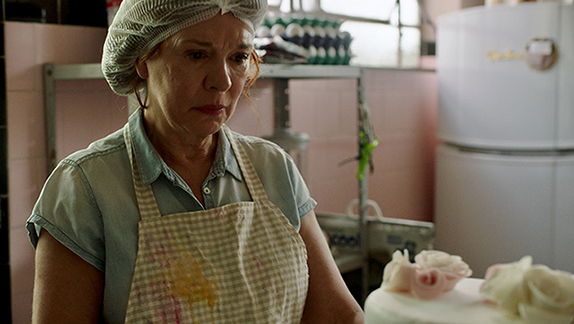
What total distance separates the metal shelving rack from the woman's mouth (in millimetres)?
582

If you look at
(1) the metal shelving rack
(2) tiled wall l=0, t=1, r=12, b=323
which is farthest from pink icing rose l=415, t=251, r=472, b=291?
(2) tiled wall l=0, t=1, r=12, b=323

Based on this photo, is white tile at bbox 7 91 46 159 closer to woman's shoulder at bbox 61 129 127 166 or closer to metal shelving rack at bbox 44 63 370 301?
metal shelving rack at bbox 44 63 370 301

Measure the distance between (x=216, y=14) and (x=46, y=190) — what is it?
0.44 meters

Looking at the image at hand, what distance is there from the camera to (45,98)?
1.80 m

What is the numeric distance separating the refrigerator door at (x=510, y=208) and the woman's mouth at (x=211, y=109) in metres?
2.01

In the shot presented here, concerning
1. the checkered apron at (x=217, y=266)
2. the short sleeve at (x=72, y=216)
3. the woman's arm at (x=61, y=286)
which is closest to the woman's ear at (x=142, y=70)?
the checkered apron at (x=217, y=266)

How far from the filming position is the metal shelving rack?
A: 67.9 inches

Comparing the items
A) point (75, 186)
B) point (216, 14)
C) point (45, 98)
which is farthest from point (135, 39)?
point (45, 98)

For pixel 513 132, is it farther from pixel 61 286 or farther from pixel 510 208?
pixel 61 286

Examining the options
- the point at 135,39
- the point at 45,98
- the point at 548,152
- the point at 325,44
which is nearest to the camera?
the point at 135,39

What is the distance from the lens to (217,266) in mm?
1099

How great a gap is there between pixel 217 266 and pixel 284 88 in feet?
4.84

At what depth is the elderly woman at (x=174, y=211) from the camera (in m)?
1.03

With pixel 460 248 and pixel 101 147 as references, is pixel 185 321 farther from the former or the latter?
Result: pixel 460 248
